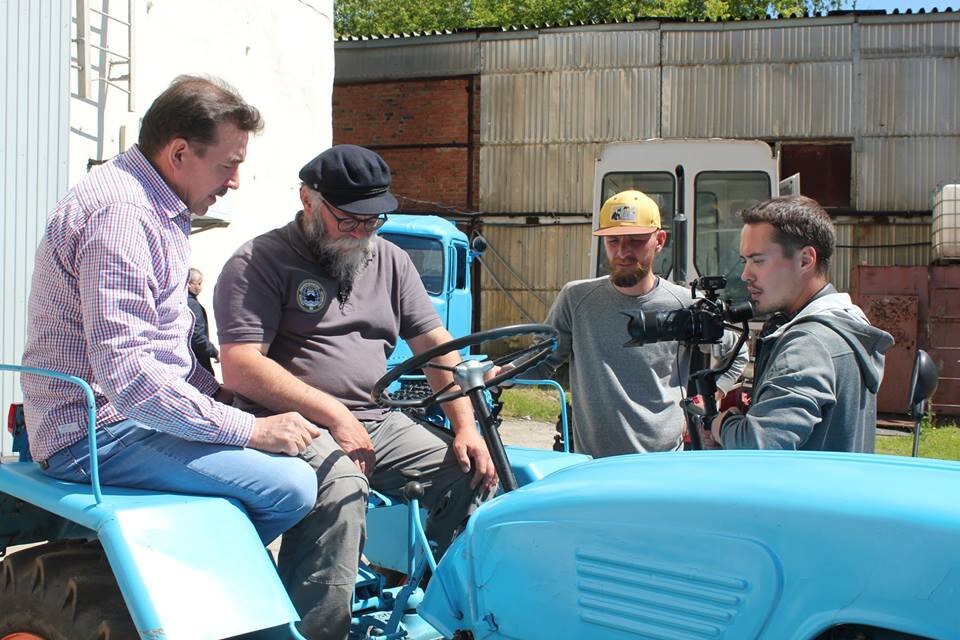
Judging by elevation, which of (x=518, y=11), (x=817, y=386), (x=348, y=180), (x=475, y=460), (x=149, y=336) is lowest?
(x=475, y=460)

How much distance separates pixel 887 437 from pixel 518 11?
18.8 m

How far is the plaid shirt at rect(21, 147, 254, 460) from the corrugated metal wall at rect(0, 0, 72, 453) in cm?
554

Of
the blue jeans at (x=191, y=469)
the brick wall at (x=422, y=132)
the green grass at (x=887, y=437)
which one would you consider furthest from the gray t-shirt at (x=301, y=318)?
the brick wall at (x=422, y=132)

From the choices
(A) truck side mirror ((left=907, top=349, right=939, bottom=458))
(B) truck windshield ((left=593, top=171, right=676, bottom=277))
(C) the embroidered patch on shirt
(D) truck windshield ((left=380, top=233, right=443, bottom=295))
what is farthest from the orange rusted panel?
(C) the embroidered patch on shirt

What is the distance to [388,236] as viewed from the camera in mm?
10914

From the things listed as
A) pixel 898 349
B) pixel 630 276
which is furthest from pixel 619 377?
pixel 898 349

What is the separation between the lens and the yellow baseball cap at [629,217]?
4.05 meters

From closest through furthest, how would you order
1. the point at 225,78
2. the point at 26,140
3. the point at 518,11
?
the point at 26,140 → the point at 225,78 → the point at 518,11

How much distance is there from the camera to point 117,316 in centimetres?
234

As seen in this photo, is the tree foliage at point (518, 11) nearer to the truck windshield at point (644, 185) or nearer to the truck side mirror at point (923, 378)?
the truck windshield at point (644, 185)

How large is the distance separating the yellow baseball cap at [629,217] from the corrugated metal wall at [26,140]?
5.43 m

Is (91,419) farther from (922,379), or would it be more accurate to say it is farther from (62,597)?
(922,379)

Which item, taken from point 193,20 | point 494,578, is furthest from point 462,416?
point 193,20

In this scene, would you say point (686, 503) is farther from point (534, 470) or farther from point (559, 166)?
point (559, 166)
